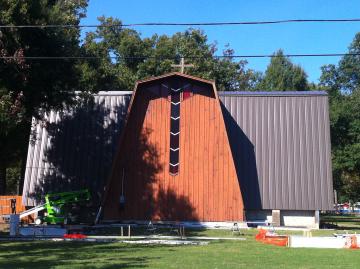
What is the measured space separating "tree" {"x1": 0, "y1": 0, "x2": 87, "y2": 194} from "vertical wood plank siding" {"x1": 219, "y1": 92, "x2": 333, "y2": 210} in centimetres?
974

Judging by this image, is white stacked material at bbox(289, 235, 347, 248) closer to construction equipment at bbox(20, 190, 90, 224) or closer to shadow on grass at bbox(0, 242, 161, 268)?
shadow on grass at bbox(0, 242, 161, 268)

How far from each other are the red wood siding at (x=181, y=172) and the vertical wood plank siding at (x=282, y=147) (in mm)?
1719

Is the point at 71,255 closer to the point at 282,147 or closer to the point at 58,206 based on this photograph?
the point at 58,206

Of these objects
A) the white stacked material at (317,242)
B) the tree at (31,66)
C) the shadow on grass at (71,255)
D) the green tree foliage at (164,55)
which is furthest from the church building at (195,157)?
the green tree foliage at (164,55)

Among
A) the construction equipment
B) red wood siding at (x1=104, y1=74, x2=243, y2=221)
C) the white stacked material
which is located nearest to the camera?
the white stacked material

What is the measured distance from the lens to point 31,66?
20.1m

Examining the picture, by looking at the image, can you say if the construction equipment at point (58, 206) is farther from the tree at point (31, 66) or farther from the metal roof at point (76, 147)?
the tree at point (31, 66)

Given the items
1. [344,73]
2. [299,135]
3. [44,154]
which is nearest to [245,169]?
[299,135]

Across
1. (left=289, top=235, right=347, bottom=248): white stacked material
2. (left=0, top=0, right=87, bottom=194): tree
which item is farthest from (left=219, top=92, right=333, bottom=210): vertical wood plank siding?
(left=0, top=0, right=87, bottom=194): tree

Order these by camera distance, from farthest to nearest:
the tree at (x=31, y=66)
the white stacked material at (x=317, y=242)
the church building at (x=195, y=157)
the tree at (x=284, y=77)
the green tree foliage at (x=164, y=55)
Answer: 1. the tree at (x=284, y=77)
2. the green tree foliage at (x=164, y=55)
3. the church building at (x=195, y=157)
4. the tree at (x=31, y=66)
5. the white stacked material at (x=317, y=242)

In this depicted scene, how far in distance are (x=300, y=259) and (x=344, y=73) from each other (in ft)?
171

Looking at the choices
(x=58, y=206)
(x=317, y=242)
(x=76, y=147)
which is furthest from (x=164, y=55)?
(x=317, y=242)

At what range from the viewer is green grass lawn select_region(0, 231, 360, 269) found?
488 inches

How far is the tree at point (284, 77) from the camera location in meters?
62.3
